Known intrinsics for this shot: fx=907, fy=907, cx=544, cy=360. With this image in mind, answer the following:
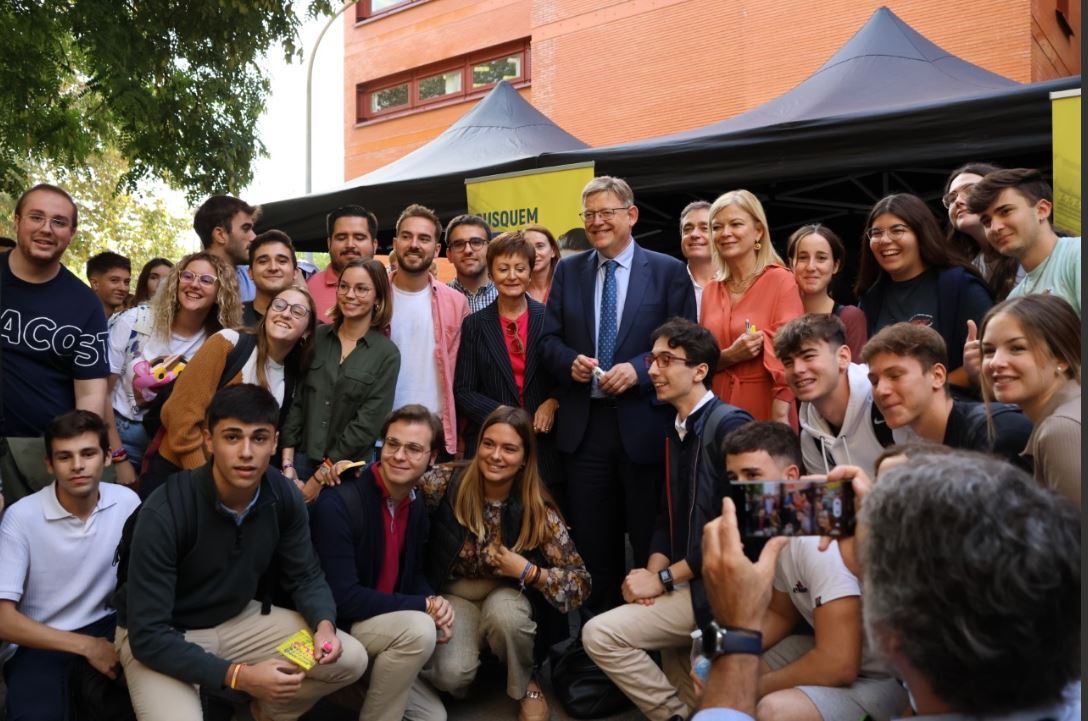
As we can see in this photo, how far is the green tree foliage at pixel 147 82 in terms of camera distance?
6.02m

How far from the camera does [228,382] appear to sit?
3.98 metres

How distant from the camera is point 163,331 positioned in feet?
14.2

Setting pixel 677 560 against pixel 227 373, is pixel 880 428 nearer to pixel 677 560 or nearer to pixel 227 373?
pixel 677 560

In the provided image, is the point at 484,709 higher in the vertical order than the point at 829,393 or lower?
lower

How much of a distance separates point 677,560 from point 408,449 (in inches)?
46.9

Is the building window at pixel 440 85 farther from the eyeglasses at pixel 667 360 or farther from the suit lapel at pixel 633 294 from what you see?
the eyeglasses at pixel 667 360

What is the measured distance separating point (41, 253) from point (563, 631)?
286 centimetres

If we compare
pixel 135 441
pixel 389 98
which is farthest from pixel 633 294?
pixel 389 98

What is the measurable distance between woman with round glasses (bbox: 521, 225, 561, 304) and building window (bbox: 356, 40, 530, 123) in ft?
40.3

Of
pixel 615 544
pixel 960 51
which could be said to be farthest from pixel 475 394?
pixel 960 51

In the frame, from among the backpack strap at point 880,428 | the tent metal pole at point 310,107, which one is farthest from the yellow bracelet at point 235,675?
the tent metal pole at point 310,107

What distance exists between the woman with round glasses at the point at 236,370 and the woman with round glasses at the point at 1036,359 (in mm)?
2865

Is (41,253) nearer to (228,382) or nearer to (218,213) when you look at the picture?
(228,382)

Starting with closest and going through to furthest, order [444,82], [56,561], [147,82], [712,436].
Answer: [712,436], [56,561], [147,82], [444,82]
